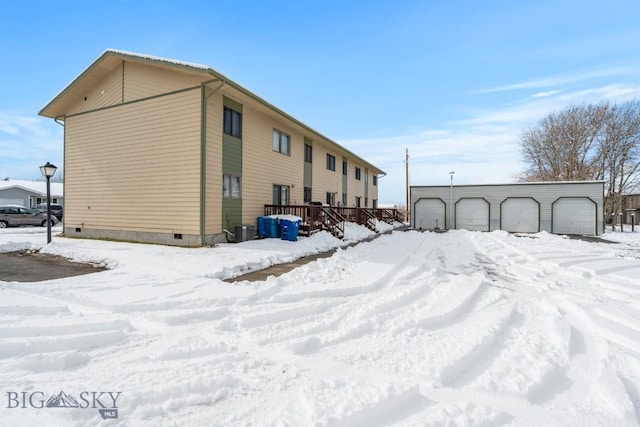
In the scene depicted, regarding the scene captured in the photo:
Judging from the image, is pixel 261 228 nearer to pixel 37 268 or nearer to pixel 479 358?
pixel 37 268

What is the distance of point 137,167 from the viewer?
11.2 metres

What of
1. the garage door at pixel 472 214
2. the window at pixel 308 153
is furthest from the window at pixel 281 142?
the garage door at pixel 472 214

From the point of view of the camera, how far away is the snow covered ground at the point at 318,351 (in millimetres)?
2205

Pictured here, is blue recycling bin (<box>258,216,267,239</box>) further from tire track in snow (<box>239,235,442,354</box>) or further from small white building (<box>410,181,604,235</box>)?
small white building (<box>410,181,604,235</box>)

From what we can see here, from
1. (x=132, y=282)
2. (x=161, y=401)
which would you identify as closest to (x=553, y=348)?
(x=161, y=401)

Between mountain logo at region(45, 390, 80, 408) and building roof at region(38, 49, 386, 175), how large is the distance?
30.0 ft

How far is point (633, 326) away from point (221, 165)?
10.9 m

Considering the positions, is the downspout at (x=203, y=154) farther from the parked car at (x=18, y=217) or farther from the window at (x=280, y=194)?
the parked car at (x=18, y=217)

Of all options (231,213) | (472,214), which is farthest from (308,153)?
(472,214)

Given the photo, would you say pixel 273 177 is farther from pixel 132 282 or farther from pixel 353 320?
pixel 353 320

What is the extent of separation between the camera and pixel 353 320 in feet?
12.9

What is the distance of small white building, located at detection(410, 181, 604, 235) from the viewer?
19125mm

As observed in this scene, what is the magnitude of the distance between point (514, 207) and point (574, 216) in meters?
3.39

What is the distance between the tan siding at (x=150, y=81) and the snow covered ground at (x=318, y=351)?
24.2 feet
